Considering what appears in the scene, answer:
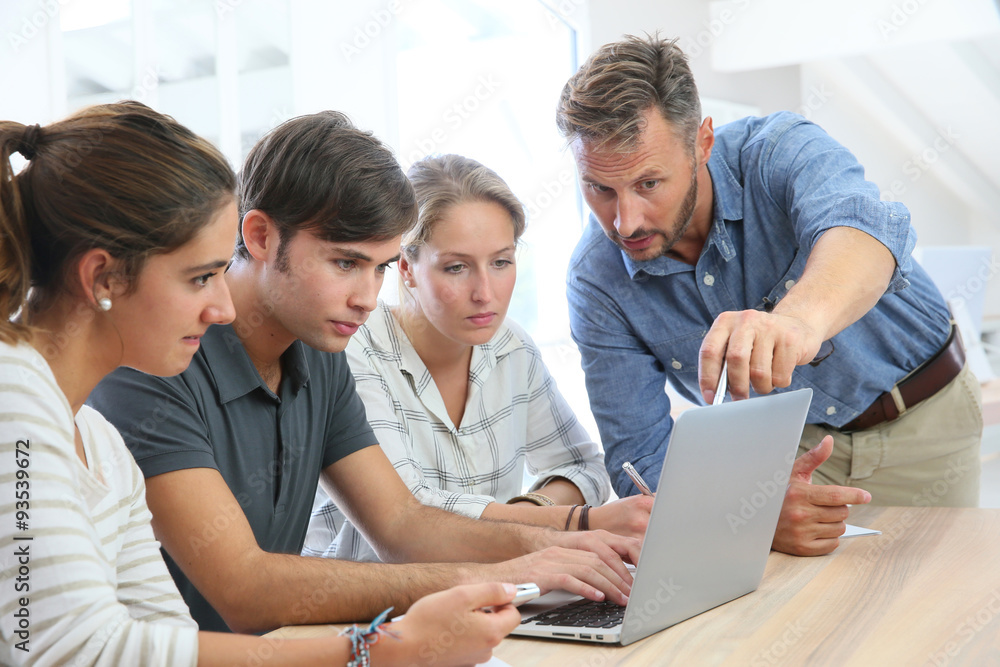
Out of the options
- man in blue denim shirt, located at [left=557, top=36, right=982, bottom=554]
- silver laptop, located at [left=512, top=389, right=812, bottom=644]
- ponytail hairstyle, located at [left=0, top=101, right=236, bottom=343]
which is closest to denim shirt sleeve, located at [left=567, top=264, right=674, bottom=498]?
man in blue denim shirt, located at [left=557, top=36, right=982, bottom=554]

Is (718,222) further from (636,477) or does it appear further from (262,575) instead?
(262,575)

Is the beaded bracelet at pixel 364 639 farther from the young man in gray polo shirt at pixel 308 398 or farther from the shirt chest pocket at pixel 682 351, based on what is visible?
the shirt chest pocket at pixel 682 351

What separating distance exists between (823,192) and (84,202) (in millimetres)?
1184

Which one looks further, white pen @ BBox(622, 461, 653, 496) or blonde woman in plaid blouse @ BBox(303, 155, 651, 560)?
blonde woman in plaid blouse @ BBox(303, 155, 651, 560)

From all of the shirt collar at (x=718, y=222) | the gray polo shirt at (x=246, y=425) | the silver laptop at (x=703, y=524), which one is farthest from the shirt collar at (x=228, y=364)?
the shirt collar at (x=718, y=222)

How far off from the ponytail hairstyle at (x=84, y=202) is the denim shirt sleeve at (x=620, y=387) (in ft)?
3.27

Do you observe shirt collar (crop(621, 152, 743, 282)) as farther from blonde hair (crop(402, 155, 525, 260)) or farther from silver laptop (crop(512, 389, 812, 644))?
silver laptop (crop(512, 389, 812, 644))

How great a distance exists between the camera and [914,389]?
67.7 inches

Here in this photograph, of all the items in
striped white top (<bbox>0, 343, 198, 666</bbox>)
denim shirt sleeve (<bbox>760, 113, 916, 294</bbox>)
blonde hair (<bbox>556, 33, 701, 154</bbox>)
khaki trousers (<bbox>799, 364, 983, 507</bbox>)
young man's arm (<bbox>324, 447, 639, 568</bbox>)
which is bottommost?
khaki trousers (<bbox>799, 364, 983, 507</bbox>)

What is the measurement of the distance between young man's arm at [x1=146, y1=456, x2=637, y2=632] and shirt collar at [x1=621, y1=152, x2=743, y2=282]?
79 cm

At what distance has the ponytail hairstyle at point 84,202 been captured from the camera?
0.91 meters

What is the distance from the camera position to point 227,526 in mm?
1078

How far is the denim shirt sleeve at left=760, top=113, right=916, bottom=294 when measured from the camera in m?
1.41

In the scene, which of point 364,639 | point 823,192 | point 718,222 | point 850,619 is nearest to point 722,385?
point 850,619
